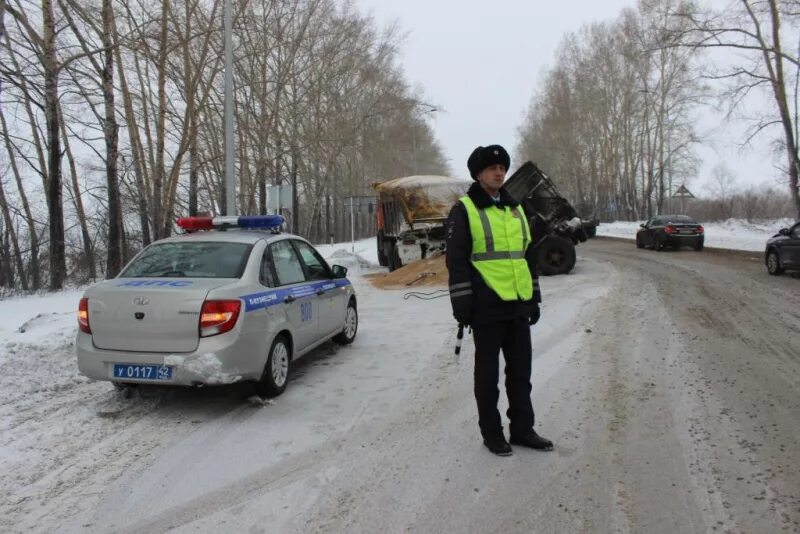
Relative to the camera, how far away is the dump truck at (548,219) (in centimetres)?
1384

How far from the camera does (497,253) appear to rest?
381 cm

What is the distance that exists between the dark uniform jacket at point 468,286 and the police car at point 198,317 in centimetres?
200

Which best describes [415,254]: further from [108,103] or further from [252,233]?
[252,233]

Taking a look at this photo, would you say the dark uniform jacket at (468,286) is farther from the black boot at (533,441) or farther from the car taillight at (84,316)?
the car taillight at (84,316)

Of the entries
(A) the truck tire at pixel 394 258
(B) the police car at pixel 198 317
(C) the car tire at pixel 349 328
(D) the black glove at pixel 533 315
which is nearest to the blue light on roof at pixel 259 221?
(B) the police car at pixel 198 317

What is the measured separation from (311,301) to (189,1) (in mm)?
14978

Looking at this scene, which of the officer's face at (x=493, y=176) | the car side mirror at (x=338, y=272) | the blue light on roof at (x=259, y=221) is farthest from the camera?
the car side mirror at (x=338, y=272)

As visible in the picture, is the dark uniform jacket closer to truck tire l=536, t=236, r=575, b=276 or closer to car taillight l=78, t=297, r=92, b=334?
car taillight l=78, t=297, r=92, b=334

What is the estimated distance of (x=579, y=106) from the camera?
55.9m

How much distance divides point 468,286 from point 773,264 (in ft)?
42.7

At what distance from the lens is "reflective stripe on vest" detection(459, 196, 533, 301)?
3801 mm

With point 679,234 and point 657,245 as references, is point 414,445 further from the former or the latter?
point 657,245

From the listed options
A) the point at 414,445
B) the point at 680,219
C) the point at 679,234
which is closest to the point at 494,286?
the point at 414,445

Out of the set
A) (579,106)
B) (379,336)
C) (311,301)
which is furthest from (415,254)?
(579,106)
